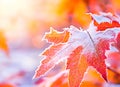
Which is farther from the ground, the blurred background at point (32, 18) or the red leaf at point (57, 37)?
the blurred background at point (32, 18)

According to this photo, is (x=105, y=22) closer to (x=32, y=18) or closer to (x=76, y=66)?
(x=76, y=66)

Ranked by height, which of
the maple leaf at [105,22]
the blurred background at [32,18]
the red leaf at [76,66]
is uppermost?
the blurred background at [32,18]

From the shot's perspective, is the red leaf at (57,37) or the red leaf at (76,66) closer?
the red leaf at (76,66)

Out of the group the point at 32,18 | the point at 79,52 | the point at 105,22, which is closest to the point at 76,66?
the point at 79,52

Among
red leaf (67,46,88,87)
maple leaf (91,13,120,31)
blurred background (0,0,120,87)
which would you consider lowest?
red leaf (67,46,88,87)

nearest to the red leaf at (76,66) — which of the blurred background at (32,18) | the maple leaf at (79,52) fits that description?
the maple leaf at (79,52)

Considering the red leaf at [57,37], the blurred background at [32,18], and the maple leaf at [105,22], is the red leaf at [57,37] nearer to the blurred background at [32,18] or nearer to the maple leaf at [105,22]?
the maple leaf at [105,22]

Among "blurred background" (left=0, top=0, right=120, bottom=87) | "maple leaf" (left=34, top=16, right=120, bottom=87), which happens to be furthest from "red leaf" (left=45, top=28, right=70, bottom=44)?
"blurred background" (left=0, top=0, right=120, bottom=87)

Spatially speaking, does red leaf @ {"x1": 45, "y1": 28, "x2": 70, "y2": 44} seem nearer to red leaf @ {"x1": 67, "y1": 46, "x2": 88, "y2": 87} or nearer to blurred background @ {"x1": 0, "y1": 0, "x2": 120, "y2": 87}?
red leaf @ {"x1": 67, "y1": 46, "x2": 88, "y2": 87}
